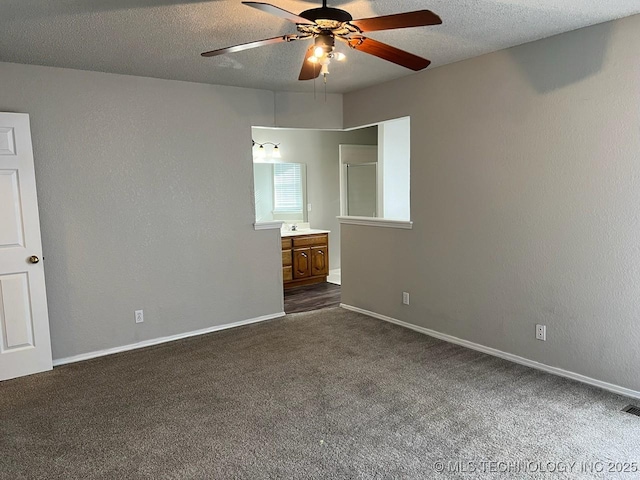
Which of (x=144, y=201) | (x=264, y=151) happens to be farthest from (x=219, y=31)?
(x=264, y=151)

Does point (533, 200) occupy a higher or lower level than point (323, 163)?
lower

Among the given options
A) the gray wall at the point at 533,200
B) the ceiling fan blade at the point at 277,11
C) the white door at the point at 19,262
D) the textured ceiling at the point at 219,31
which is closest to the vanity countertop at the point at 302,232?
the gray wall at the point at 533,200

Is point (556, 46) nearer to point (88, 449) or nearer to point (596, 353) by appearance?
point (596, 353)

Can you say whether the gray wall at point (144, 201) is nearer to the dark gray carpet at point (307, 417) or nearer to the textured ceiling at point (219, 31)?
the textured ceiling at point (219, 31)

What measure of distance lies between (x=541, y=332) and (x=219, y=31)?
10.2ft

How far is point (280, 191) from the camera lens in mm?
6465

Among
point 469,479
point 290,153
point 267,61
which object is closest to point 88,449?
point 469,479

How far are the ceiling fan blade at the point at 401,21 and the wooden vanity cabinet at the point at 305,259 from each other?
4082 millimetres

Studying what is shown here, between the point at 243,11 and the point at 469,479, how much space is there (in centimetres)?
272

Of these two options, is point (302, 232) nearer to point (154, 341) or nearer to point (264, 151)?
point (264, 151)

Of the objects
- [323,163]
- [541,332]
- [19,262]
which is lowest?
[541,332]

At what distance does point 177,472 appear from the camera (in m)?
2.19

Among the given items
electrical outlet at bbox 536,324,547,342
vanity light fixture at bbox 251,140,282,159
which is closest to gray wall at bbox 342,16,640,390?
electrical outlet at bbox 536,324,547,342

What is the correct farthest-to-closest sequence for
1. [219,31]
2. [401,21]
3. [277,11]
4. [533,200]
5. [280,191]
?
[280,191], [533,200], [219,31], [401,21], [277,11]
